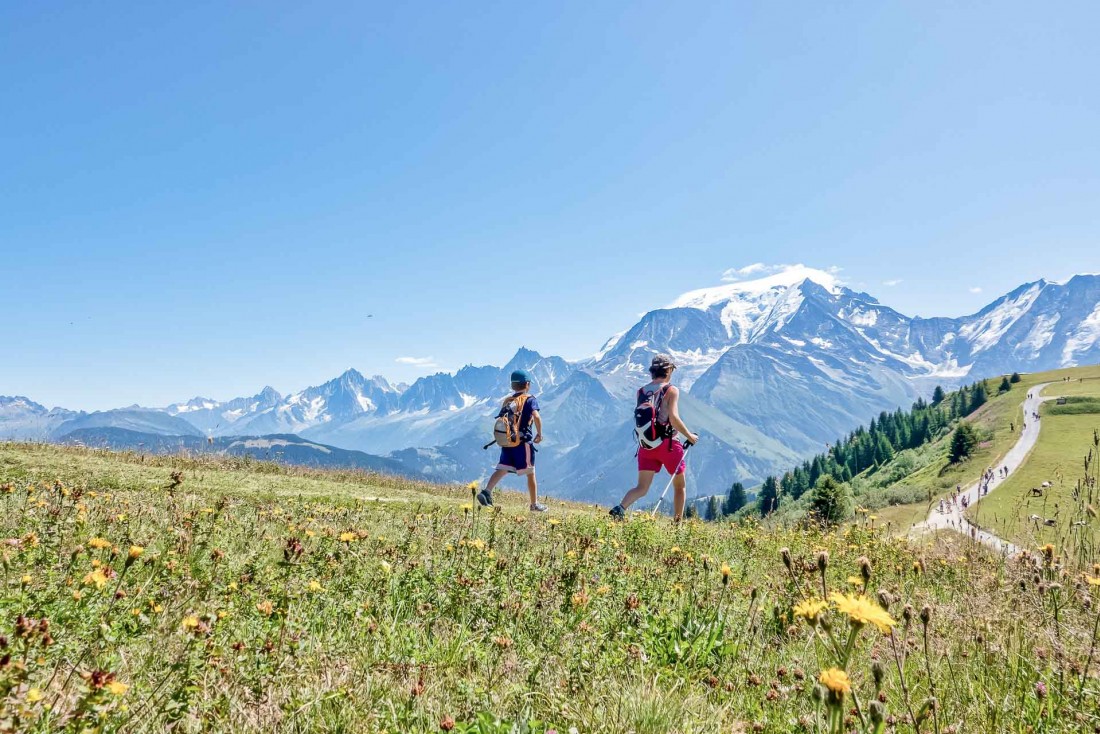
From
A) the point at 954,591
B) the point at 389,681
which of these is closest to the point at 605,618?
the point at 389,681

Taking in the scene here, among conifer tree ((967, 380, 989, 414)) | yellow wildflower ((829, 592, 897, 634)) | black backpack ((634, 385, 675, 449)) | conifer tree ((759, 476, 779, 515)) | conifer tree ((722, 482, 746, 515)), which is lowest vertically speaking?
conifer tree ((722, 482, 746, 515))

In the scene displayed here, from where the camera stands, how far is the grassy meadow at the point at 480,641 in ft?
7.75

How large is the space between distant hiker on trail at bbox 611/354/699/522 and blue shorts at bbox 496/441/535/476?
241cm

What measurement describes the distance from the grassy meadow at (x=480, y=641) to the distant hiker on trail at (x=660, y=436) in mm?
4689

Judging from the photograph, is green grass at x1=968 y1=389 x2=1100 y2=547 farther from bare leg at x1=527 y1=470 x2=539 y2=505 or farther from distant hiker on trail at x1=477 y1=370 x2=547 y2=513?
distant hiker on trail at x1=477 y1=370 x2=547 y2=513

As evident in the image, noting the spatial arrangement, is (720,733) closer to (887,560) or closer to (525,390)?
(887,560)

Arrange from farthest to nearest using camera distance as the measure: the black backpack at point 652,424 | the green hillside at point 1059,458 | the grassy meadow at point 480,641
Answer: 1. the black backpack at point 652,424
2. the green hillside at point 1059,458
3. the grassy meadow at point 480,641

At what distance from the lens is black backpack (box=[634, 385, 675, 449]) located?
37.2ft

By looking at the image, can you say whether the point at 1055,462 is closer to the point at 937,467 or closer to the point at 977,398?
the point at 937,467

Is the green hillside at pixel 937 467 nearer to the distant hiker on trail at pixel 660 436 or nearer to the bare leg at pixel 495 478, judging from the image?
the distant hiker on trail at pixel 660 436

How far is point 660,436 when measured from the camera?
1136cm

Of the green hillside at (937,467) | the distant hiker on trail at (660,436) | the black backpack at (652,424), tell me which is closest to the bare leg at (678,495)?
the distant hiker on trail at (660,436)

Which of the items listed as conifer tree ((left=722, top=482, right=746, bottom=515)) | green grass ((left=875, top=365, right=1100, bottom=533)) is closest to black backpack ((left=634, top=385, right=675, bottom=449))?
green grass ((left=875, top=365, right=1100, bottom=533))

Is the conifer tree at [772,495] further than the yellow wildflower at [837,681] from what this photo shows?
Yes
